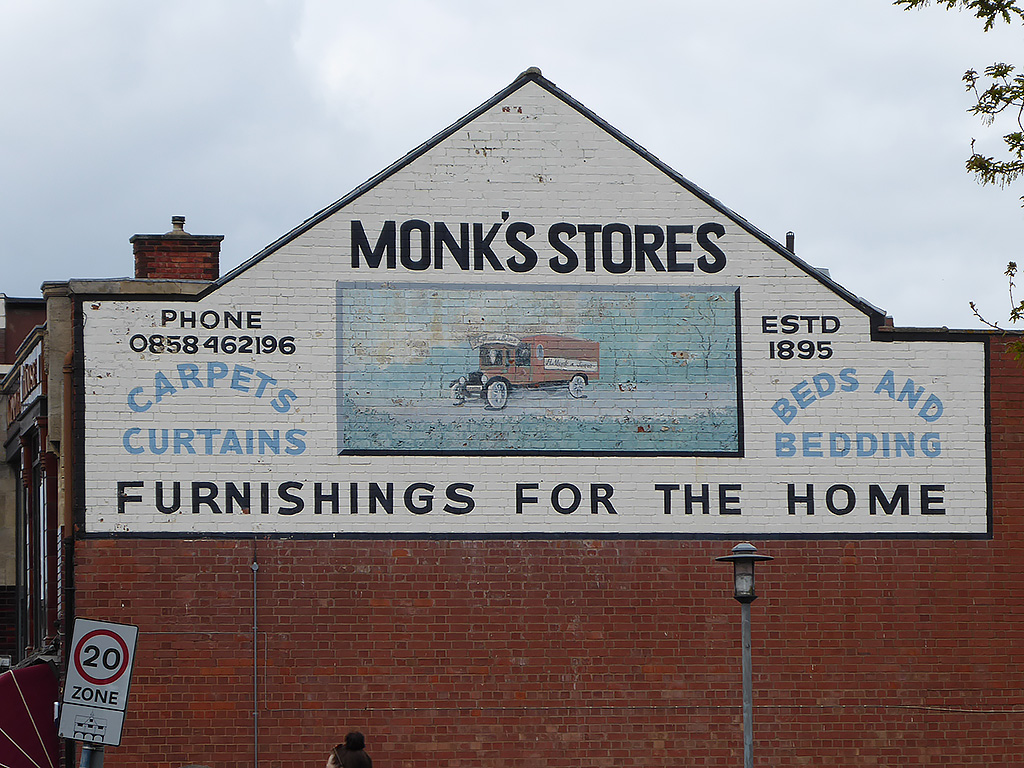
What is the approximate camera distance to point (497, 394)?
54.4 ft

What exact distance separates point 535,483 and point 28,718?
20.8 feet

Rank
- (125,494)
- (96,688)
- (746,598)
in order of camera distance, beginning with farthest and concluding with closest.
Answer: (125,494), (746,598), (96,688)

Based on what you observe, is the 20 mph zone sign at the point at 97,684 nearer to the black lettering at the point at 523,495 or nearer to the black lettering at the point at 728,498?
the black lettering at the point at 523,495

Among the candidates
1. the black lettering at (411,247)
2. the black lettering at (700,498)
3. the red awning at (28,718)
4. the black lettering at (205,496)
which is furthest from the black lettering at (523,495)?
the red awning at (28,718)

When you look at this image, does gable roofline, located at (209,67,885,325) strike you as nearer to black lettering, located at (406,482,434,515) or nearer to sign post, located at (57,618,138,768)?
black lettering, located at (406,482,434,515)

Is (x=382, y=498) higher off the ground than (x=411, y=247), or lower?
lower

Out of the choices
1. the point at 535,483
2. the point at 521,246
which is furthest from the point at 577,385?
the point at 521,246

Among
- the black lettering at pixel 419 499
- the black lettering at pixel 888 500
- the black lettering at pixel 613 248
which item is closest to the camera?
the black lettering at pixel 419 499

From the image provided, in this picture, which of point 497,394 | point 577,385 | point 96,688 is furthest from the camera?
point 577,385

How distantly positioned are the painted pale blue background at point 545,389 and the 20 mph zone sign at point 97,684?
638 centimetres

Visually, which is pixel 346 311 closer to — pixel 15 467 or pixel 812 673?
pixel 812 673

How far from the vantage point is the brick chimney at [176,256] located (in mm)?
17547

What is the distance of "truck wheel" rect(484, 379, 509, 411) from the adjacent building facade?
1.2 inches

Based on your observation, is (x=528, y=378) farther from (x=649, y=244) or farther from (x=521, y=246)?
(x=649, y=244)
